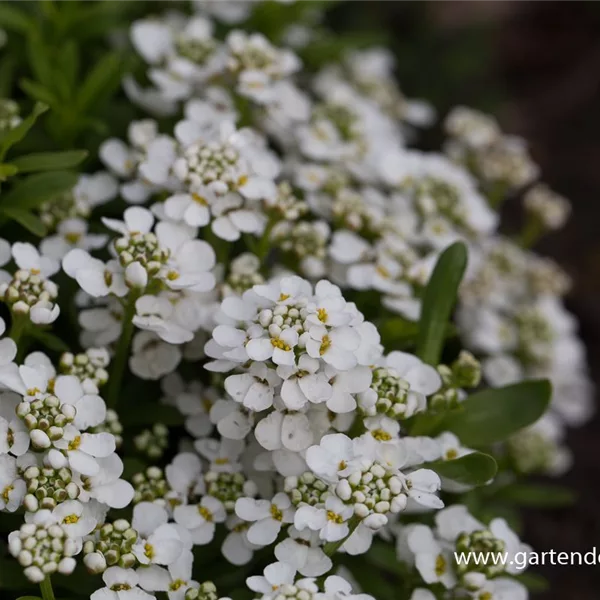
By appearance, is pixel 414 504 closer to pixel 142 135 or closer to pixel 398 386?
pixel 398 386

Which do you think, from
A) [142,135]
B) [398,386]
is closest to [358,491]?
[398,386]

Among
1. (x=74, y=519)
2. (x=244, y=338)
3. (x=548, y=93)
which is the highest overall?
(x=548, y=93)

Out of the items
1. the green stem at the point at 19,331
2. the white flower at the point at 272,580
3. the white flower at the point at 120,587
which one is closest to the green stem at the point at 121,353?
the green stem at the point at 19,331

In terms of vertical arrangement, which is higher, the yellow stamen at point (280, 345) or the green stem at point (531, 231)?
the green stem at point (531, 231)

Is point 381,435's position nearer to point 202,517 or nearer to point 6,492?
point 202,517

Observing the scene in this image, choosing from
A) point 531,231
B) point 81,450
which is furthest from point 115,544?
point 531,231

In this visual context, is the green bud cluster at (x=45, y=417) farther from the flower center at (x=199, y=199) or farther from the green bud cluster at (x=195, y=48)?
the green bud cluster at (x=195, y=48)

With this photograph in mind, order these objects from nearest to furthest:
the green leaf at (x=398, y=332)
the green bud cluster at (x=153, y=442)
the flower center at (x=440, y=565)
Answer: the flower center at (x=440, y=565) < the green bud cluster at (x=153, y=442) < the green leaf at (x=398, y=332)
